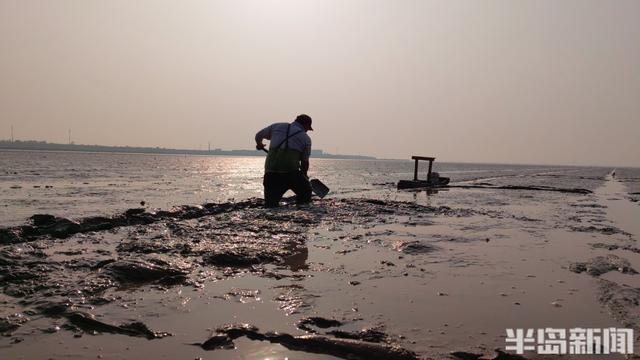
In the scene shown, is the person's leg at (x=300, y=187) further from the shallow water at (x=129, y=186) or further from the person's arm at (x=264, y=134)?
the shallow water at (x=129, y=186)

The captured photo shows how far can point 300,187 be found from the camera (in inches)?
434

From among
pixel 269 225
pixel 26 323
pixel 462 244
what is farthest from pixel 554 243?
pixel 26 323

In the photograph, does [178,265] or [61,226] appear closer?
[178,265]

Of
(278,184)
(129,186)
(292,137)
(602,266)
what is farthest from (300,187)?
(129,186)

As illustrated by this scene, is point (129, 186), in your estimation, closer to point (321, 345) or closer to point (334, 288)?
point (334, 288)

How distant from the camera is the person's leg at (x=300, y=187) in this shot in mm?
10852

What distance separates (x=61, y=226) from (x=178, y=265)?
3101mm

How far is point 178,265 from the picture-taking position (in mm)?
4684

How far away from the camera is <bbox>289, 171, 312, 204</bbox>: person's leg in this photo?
35.6 ft

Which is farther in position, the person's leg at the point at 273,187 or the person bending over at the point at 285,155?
the person's leg at the point at 273,187

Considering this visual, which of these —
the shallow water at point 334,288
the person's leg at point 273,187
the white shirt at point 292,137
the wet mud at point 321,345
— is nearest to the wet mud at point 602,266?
the shallow water at point 334,288

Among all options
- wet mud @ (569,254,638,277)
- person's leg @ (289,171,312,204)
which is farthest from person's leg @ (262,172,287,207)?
wet mud @ (569,254,638,277)

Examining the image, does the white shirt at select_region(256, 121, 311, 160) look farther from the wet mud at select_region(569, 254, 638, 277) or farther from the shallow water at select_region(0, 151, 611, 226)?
the wet mud at select_region(569, 254, 638, 277)

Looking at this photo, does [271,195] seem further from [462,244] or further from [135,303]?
[135,303]
